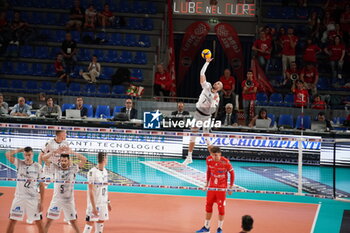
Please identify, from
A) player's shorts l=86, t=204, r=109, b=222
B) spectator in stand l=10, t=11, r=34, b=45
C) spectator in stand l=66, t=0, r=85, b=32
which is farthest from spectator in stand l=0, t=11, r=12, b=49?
player's shorts l=86, t=204, r=109, b=222

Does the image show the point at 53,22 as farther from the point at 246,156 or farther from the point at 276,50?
the point at 246,156

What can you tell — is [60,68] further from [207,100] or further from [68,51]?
[207,100]

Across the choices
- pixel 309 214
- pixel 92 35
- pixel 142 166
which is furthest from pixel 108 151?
pixel 92 35

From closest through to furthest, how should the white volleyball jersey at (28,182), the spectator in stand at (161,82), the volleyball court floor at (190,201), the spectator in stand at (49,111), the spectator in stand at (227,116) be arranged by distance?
1. the white volleyball jersey at (28,182)
2. the volleyball court floor at (190,201)
3. the spectator in stand at (49,111)
4. the spectator in stand at (227,116)
5. the spectator in stand at (161,82)

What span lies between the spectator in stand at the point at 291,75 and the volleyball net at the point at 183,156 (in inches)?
193

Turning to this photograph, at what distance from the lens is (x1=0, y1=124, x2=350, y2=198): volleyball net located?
17781 mm

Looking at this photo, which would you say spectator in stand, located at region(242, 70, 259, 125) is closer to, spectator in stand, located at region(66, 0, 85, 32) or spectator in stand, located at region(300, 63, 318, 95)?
spectator in stand, located at region(300, 63, 318, 95)

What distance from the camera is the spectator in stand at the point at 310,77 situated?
24.7 m

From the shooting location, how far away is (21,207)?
11.5 metres

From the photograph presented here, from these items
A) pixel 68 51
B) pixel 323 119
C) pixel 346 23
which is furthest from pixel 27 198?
pixel 346 23

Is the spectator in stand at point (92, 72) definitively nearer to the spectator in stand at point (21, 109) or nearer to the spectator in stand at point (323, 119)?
the spectator in stand at point (21, 109)

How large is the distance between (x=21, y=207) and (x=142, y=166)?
8252 mm

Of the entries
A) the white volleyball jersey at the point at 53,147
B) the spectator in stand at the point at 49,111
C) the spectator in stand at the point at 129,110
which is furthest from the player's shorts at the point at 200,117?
the spectator in stand at the point at 49,111

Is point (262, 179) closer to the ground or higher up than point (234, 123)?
closer to the ground
